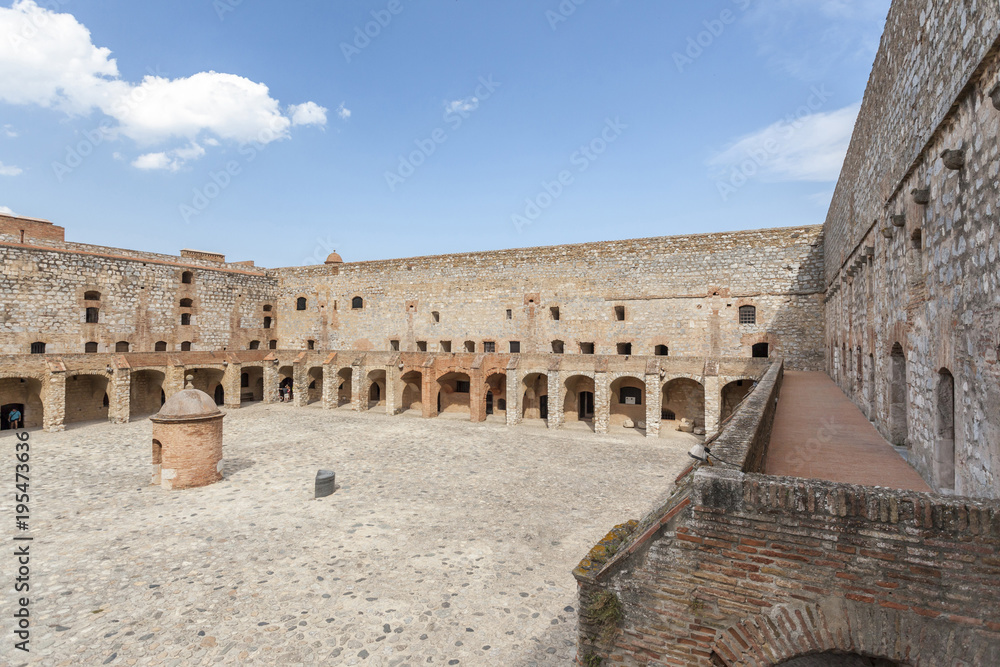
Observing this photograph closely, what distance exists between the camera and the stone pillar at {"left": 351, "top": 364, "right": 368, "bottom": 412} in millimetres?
25359

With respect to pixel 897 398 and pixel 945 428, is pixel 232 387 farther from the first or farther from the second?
pixel 945 428

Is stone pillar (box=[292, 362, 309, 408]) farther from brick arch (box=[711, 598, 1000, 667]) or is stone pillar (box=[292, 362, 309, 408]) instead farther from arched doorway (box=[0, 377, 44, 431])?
brick arch (box=[711, 598, 1000, 667])

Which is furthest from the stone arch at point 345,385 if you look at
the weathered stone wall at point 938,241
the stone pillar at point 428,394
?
the weathered stone wall at point 938,241

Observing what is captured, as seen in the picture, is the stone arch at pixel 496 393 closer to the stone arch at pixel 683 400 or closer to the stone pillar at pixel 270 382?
the stone arch at pixel 683 400

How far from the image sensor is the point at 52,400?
19.2 metres

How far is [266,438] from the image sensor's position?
18375 mm

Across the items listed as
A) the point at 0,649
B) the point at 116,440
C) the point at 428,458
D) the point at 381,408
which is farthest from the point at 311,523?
the point at 381,408

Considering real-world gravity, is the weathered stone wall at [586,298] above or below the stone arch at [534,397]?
above

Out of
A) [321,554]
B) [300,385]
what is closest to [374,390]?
[300,385]

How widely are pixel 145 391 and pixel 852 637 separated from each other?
29.6 m

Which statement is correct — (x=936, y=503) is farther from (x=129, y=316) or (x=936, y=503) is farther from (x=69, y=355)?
(x=129, y=316)

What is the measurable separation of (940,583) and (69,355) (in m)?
27.5

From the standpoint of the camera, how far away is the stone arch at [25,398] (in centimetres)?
1986

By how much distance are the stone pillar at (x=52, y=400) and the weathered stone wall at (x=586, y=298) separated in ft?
42.9
